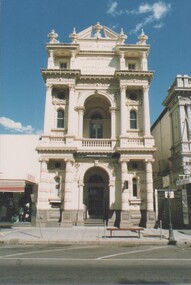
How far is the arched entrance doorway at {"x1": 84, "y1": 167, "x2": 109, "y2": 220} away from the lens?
83.2ft

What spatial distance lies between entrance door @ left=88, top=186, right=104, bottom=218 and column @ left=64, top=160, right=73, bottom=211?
11.0ft

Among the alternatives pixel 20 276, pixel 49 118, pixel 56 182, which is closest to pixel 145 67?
pixel 49 118

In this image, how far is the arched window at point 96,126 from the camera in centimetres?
2823

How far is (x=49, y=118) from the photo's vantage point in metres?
25.2

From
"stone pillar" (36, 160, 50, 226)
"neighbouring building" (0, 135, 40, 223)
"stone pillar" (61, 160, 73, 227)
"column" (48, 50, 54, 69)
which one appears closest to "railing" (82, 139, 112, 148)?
"stone pillar" (61, 160, 73, 227)

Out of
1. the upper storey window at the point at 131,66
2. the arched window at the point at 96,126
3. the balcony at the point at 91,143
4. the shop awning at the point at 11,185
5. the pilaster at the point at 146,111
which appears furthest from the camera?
the arched window at the point at 96,126

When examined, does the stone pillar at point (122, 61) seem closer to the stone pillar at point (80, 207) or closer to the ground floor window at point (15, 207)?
the stone pillar at point (80, 207)

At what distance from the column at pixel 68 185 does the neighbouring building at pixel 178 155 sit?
25.1 ft

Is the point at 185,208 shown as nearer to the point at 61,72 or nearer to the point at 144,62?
the point at 144,62

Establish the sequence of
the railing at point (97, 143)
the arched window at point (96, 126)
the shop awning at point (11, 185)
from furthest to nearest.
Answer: the arched window at point (96, 126), the railing at point (97, 143), the shop awning at point (11, 185)

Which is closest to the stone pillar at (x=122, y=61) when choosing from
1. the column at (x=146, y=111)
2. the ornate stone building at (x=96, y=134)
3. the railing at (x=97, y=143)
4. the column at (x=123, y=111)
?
the ornate stone building at (x=96, y=134)

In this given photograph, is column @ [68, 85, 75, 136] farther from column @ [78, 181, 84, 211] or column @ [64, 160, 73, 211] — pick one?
column @ [78, 181, 84, 211]

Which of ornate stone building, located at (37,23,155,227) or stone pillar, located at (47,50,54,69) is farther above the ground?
stone pillar, located at (47,50,54,69)

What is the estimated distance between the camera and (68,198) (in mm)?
22797
